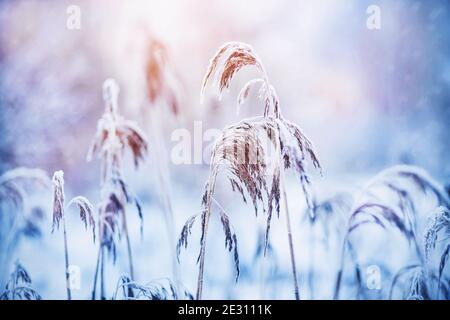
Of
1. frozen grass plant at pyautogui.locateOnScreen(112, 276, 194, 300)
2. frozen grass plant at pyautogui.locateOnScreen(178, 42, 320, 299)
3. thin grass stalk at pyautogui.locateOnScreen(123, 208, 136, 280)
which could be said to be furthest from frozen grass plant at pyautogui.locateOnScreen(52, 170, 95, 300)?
frozen grass plant at pyautogui.locateOnScreen(178, 42, 320, 299)

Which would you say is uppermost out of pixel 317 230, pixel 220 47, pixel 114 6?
pixel 114 6

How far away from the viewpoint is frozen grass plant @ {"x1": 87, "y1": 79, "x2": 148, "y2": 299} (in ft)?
8.71

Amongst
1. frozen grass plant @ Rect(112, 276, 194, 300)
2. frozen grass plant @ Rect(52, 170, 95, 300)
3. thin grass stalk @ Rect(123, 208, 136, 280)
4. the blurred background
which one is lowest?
frozen grass plant @ Rect(112, 276, 194, 300)

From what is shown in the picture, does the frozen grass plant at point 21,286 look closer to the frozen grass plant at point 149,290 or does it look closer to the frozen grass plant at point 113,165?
the frozen grass plant at point 113,165

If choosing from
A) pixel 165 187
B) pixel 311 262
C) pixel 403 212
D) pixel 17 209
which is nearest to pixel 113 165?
pixel 165 187

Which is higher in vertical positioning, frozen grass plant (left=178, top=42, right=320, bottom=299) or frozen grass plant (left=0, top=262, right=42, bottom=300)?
frozen grass plant (left=178, top=42, right=320, bottom=299)

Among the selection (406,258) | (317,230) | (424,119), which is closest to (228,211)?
(317,230)

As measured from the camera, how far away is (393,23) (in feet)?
8.77

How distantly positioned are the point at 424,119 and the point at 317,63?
0.61 m

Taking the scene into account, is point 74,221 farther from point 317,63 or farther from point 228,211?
point 317,63

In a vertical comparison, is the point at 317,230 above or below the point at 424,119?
below

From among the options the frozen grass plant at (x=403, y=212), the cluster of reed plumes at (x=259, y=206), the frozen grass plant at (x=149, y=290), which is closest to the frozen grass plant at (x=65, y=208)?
the cluster of reed plumes at (x=259, y=206)

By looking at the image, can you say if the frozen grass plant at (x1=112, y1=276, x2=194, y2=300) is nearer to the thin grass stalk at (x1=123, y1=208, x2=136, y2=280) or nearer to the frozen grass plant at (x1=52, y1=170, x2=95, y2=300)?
the thin grass stalk at (x1=123, y1=208, x2=136, y2=280)

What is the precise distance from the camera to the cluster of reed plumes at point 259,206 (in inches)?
103
